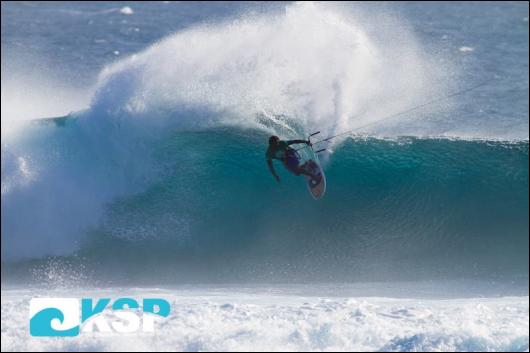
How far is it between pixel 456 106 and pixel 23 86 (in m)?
12.1

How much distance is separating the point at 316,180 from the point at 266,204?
1528 millimetres

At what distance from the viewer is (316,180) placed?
13.4m

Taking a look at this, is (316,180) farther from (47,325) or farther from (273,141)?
(47,325)

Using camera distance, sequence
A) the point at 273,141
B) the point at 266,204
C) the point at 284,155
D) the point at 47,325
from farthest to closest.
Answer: the point at 266,204 → the point at 284,155 → the point at 273,141 → the point at 47,325

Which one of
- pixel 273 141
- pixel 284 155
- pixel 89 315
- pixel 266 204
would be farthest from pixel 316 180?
pixel 89 315

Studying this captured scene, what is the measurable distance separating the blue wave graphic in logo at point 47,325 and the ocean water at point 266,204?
8.0 inches

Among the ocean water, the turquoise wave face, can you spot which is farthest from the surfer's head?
the turquoise wave face

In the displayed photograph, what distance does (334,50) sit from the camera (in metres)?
17.0

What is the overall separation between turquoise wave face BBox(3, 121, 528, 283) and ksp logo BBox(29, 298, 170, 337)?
59.8 inches

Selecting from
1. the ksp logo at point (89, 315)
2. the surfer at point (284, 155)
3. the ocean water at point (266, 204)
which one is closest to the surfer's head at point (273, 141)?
the surfer at point (284, 155)

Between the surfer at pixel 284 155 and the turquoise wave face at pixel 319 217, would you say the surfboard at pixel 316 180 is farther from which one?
the turquoise wave face at pixel 319 217

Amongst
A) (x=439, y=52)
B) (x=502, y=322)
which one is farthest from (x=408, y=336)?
(x=439, y=52)

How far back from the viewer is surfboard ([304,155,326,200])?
43.2 feet

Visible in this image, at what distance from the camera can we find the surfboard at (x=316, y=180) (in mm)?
13156
